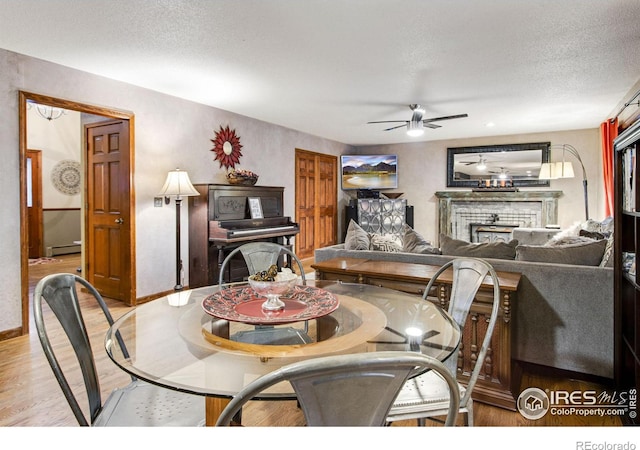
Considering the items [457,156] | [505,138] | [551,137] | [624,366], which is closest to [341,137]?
[457,156]

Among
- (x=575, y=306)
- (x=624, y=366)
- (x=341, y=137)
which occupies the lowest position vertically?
(x=624, y=366)

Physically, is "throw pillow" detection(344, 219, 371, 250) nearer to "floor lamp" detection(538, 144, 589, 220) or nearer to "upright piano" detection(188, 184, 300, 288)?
"upright piano" detection(188, 184, 300, 288)

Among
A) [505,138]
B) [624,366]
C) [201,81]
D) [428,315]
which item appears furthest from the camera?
[505,138]

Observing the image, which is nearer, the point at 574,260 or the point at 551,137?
the point at 574,260

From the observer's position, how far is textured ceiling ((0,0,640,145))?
2.49 metres

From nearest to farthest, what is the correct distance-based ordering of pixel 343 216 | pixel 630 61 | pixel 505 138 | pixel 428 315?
pixel 428 315 → pixel 630 61 → pixel 505 138 → pixel 343 216

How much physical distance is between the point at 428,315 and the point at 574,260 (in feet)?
4.51

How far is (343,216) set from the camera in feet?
27.4

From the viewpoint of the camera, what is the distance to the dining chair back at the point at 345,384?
71cm

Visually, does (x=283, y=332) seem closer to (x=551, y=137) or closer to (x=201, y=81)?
(x=201, y=81)

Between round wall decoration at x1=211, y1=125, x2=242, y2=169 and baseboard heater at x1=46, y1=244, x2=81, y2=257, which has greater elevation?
round wall decoration at x1=211, y1=125, x2=242, y2=169

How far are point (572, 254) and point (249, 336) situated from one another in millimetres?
2116

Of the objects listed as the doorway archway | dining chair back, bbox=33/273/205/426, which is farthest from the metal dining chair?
the doorway archway

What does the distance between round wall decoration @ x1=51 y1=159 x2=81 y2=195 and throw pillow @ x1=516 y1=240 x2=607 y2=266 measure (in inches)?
328
